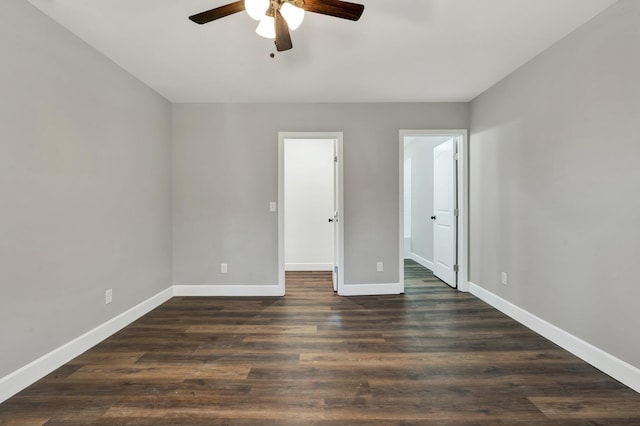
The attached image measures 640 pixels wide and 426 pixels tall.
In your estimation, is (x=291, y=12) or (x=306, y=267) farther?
(x=306, y=267)

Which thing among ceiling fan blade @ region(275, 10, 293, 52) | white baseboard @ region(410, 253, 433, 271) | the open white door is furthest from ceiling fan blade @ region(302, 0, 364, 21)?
white baseboard @ region(410, 253, 433, 271)

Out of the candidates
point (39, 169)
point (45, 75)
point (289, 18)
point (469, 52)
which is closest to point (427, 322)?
point (469, 52)

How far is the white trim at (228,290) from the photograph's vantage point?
3436 millimetres

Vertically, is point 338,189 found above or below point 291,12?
below

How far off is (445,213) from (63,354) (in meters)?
4.24

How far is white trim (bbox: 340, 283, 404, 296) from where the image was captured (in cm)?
344

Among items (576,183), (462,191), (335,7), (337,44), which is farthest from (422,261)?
(335,7)

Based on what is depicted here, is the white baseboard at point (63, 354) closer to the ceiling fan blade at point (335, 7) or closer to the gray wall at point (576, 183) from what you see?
the ceiling fan blade at point (335, 7)

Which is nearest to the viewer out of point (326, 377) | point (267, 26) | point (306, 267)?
point (267, 26)

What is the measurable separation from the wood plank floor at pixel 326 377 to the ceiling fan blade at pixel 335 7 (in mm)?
2196

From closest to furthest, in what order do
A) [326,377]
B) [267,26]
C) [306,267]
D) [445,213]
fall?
[267,26], [326,377], [445,213], [306,267]

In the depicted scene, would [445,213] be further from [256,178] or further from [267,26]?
[267,26]

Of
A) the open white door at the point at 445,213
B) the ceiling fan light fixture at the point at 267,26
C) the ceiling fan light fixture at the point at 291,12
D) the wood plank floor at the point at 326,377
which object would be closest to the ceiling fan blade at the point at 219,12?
the ceiling fan light fixture at the point at 267,26

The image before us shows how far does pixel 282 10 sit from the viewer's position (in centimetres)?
144
